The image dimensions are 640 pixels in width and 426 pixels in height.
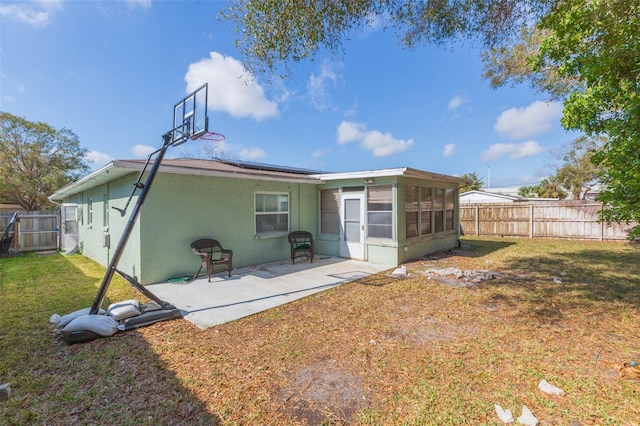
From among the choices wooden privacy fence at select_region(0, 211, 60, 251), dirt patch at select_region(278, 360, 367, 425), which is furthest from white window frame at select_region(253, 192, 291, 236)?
wooden privacy fence at select_region(0, 211, 60, 251)

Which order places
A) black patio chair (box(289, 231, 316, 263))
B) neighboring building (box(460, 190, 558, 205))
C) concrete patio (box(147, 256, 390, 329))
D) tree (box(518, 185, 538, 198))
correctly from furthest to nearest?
tree (box(518, 185, 538, 198))
neighboring building (box(460, 190, 558, 205))
black patio chair (box(289, 231, 316, 263))
concrete patio (box(147, 256, 390, 329))

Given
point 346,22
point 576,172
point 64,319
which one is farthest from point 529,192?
point 64,319

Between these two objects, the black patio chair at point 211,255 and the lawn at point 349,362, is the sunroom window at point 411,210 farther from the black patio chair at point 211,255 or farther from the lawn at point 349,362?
the black patio chair at point 211,255

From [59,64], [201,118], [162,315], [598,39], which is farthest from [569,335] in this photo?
[59,64]

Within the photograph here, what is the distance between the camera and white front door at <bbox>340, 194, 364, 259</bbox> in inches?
340

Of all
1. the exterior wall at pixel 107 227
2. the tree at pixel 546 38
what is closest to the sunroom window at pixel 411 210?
the tree at pixel 546 38

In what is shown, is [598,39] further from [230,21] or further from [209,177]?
[209,177]

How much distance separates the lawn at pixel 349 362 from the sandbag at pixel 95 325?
139 millimetres

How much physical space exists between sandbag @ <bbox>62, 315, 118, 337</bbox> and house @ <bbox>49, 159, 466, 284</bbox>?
7.79 feet

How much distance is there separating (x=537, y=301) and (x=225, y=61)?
744 cm

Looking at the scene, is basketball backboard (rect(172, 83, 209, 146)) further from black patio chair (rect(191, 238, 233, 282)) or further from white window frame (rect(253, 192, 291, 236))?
white window frame (rect(253, 192, 291, 236))

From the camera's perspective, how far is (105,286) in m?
3.88

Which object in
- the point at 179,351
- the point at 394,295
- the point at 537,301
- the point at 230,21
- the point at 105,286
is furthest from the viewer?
the point at 394,295

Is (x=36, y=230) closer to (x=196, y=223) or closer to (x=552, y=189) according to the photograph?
(x=196, y=223)
